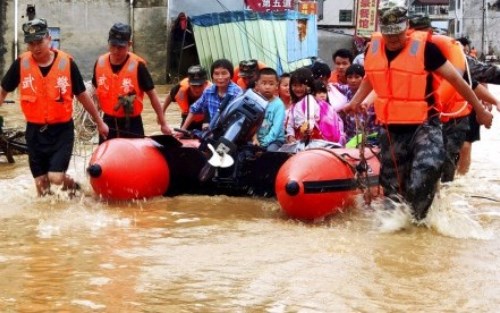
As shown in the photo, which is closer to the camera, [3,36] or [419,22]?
[419,22]

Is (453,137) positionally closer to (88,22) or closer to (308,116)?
(308,116)

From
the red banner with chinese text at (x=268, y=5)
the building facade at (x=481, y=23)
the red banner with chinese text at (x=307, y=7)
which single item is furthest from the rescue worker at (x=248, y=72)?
the building facade at (x=481, y=23)

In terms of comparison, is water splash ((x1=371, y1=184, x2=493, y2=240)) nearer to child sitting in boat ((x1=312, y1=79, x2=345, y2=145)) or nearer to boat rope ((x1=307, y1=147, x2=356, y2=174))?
boat rope ((x1=307, y1=147, x2=356, y2=174))

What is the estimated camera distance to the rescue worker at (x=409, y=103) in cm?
587

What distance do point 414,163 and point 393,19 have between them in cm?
105

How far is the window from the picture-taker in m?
37.0

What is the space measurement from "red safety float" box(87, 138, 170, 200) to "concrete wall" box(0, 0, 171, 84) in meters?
15.2

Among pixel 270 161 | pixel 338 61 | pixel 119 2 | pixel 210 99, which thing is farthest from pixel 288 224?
pixel 119 2

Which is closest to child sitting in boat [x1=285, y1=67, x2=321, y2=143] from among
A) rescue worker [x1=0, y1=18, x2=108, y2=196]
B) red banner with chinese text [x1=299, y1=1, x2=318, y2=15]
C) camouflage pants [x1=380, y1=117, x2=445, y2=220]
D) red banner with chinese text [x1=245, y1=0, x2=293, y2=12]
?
camouflage pants [x1=380, y1=117, x2=445, y2=220]

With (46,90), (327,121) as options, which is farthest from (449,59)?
(46,90)

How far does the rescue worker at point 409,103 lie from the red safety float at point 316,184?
1.73 feet

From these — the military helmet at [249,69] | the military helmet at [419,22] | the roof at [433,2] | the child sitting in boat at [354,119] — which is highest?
the roof at [433,2]

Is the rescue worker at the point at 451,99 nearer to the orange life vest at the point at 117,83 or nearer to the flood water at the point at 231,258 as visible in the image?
the flood water at the point at 231,258

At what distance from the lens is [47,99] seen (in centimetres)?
692
